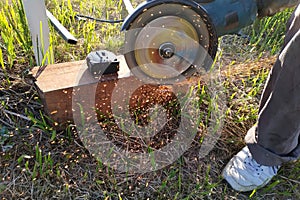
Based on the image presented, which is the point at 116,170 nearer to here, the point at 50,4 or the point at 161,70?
the point at 161,70

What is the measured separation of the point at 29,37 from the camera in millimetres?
1572

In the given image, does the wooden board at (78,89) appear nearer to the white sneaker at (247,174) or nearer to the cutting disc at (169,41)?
the cutting disc at (169,41)

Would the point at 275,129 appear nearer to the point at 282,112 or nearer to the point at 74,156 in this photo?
the point at 282,112

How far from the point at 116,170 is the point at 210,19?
2.08 ft

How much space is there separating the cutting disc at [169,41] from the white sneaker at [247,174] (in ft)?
1.31

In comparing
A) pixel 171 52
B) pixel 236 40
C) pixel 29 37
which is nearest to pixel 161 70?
pixel 171 52

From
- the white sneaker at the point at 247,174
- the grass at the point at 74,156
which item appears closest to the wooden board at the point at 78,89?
the grass at the point at 74,156

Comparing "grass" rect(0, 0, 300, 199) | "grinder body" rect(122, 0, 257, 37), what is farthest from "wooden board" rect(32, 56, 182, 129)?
"grinder body" rect(122, 0, 257, 37)

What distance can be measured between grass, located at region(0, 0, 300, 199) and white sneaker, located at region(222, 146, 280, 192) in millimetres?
32

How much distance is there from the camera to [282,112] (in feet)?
3.68

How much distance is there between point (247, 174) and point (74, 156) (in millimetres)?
654

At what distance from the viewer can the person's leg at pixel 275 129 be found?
1.07 metres

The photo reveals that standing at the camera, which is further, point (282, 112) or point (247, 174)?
point (247, 174)

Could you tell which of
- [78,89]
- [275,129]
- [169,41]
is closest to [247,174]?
[275,129]
